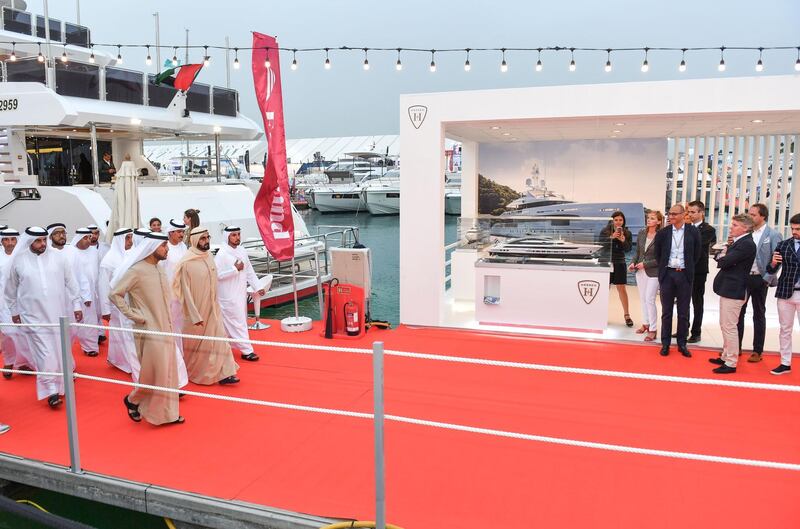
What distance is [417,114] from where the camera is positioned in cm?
792

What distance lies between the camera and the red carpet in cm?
370

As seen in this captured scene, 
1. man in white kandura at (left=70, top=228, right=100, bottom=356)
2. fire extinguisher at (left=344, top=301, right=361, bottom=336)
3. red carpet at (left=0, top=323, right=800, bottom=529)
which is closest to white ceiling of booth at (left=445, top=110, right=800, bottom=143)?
fire extinguisher at (left=344, top=301, right=361, bottom=336)

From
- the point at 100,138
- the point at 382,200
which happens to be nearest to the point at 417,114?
the point at 100,138

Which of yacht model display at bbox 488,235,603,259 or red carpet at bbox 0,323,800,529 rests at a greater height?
yacht model display at bbox 488,235,603,259

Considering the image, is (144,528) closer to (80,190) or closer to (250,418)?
(250,418)

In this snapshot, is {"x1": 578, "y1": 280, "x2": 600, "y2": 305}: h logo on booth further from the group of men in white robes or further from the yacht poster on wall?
the group of men in white robes

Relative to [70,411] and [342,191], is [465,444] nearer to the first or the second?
[70,411]

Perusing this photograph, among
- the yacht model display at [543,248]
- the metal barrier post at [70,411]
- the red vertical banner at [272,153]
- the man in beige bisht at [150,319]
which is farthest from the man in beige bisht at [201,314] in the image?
the yacht model display at [543,248]

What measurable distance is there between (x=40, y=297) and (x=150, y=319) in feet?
4.71

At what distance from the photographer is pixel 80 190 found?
1157 cm

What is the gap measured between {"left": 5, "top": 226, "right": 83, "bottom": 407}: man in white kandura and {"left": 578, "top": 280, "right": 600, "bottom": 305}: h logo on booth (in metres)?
5.68

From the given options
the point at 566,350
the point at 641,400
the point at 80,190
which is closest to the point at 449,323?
the point at 566,350

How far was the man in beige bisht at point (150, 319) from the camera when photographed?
4863mm

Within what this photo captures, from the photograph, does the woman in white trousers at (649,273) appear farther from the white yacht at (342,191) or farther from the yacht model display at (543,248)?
the white yacht at (342,191)
